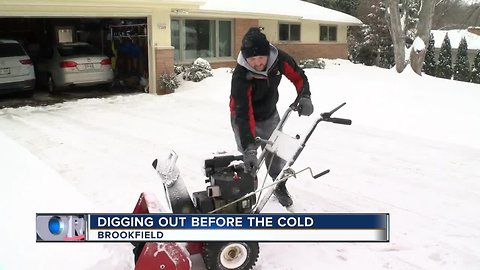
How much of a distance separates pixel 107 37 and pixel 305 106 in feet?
47.8

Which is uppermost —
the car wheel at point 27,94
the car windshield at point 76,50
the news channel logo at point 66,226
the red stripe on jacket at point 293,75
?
the car windshield at point 76,50

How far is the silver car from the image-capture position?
1287 centimetres

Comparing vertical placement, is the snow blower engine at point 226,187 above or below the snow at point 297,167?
above

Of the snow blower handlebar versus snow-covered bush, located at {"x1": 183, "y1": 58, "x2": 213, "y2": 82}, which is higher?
snow-covered bush, located at {"x1": 183, "y1": 58, "x2": 213, "y2": 82}

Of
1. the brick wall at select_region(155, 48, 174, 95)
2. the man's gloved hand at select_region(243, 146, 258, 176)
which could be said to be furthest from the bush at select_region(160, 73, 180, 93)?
the man's gloved hand at select_region(243, 146, 258, 176)

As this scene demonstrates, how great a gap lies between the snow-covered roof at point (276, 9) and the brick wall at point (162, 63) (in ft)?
8.50

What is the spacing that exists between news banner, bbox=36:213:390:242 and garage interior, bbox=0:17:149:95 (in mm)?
10977

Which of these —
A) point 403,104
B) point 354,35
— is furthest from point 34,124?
point 354,35

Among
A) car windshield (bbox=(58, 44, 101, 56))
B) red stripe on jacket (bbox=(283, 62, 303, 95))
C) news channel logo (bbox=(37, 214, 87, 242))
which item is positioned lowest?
news channel logo (bbox=(37, 214, 87, 242))

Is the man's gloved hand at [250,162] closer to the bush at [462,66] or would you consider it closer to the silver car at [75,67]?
the silver car at [75,67]

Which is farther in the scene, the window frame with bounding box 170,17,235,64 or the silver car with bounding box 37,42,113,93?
the window frame with bounding box 170,17,235,64

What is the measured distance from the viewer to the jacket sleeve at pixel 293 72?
414 cm

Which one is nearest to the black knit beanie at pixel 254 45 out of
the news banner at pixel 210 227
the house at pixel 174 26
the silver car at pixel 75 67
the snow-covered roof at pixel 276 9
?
the news banner at pixel 210 227

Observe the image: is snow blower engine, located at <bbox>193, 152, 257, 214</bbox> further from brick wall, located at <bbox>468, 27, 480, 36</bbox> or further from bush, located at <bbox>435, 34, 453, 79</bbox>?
brick wall, located at <bbox>468, 27, 480, 36</bbox>
